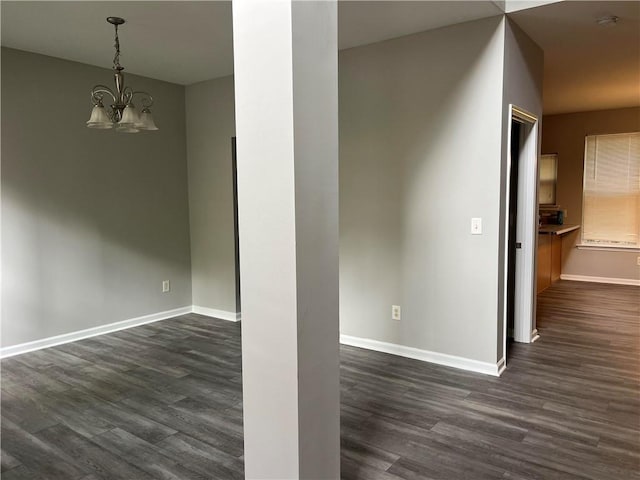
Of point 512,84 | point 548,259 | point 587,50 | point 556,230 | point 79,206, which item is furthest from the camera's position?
point 548,259

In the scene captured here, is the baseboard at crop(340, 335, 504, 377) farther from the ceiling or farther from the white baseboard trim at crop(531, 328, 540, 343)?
the ceiling

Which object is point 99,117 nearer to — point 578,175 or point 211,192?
point 211,192

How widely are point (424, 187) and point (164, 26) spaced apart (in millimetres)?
2283

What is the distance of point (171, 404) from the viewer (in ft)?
10.2

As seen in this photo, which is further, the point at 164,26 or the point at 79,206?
the point at 79,206

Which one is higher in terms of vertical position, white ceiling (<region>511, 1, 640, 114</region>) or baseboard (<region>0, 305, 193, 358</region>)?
white ceiling (<region>511, 1, 640, 114</region>)

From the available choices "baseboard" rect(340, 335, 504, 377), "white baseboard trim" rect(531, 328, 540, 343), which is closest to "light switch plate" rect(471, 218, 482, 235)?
"baseboard" rect(340, 335, 504, 377)

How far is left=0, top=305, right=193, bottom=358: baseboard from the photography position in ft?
13.6

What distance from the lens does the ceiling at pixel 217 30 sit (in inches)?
125

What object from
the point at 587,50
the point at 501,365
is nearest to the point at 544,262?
the point at 587,50

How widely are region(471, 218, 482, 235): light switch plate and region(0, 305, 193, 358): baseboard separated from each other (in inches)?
136

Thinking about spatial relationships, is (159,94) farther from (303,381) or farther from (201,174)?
(303,381)

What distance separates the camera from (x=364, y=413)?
295cm

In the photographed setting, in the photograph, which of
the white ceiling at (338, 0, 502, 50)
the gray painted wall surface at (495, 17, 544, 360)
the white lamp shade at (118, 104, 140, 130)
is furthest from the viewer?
the gray painted wall surface at (495, 17, 544, 360)
